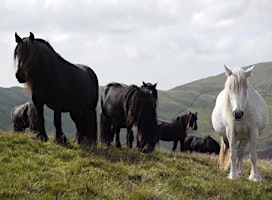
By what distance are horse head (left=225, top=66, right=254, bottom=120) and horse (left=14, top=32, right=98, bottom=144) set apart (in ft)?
14.2

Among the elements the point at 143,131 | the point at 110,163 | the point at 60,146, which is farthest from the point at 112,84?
the point at 110,163

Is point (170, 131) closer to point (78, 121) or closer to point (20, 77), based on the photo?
point (78, 121)

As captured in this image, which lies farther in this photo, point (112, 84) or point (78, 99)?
point (112, 84)

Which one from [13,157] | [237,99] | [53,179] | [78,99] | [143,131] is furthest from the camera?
[143,131]

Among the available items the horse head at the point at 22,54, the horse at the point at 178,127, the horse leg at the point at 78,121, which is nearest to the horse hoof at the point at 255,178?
the horse leg at the point at 78,121

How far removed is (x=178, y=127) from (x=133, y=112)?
16.4 meters

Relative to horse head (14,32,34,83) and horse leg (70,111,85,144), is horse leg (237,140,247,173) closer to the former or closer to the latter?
horse leg (70,111,85,144)

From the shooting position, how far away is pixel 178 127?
29094 mm

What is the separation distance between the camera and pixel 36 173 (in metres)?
7.66

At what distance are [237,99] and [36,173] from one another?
532 cm

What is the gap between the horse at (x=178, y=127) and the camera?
1109 inches

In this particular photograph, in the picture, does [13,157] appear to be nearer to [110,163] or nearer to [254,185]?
[110,163]

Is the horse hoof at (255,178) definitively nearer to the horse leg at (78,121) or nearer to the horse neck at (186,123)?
the horse leg at (78,121)

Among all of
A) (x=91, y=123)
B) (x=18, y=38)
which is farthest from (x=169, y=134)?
(x=18, y=38)
